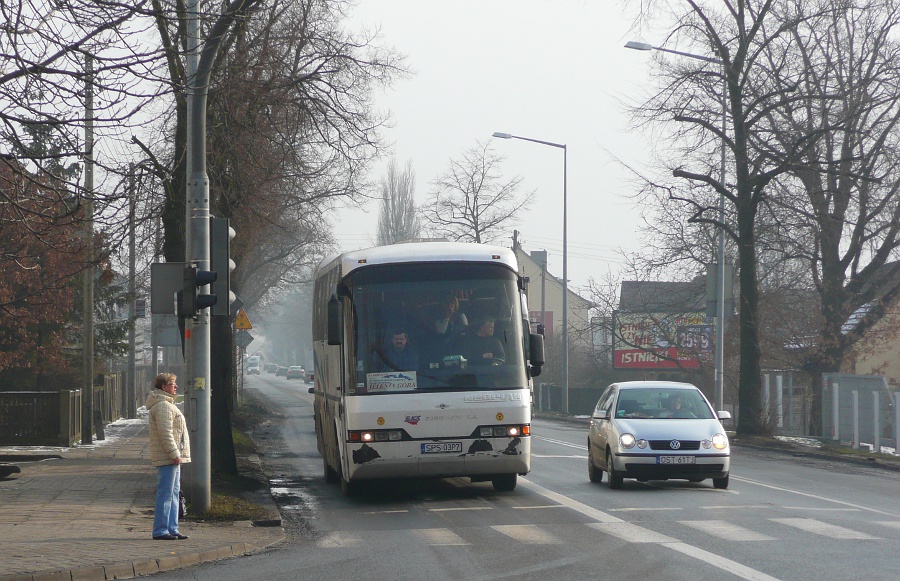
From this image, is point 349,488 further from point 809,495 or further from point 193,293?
point 809,495

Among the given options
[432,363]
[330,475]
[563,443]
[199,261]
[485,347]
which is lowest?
[563,443]

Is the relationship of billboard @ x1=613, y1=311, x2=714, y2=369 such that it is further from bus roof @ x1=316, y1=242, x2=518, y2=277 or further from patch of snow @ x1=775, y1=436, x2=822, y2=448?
bus roof @ x1=316, y1=242, x2=518, y2=277

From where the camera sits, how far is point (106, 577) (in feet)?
30.9

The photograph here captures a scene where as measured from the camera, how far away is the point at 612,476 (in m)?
16.5

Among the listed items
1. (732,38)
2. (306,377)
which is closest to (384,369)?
(732,38)

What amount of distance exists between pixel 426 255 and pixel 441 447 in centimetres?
271

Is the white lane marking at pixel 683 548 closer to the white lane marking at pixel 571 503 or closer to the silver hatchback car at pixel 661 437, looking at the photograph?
the white lane marking at pixel 571 503

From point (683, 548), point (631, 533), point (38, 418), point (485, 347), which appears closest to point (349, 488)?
point (485, 347)

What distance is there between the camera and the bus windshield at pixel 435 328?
1505cm

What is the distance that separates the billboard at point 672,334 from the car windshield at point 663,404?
24.3m

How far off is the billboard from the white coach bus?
2659 cm

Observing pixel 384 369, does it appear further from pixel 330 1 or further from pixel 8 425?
pixel 8 425

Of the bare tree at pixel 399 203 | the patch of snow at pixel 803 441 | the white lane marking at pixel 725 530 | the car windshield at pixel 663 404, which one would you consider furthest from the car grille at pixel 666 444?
the bare tree at pixel 399 203

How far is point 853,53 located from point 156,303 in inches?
1077
